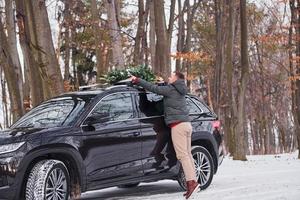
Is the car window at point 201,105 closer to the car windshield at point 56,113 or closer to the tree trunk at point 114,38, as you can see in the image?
the car windshield at point 56,113

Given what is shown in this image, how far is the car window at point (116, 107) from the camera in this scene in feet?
28.3

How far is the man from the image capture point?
29.8 feet

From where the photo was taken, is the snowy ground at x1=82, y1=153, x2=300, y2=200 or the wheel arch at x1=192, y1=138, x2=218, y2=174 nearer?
the snowy ground at x1=82, y1=153, x2=300, y2=200

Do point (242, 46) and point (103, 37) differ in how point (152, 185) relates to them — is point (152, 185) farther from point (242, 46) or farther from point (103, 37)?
point (103, 37)

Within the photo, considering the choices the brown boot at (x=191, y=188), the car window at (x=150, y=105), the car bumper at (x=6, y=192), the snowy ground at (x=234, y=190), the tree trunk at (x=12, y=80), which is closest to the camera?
the car bumper at (x=6, y=192)

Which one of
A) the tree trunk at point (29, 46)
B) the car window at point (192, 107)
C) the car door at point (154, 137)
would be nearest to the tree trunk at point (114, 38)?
the tree trunk at point (29, 46)

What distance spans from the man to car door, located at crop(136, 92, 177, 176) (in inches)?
8.9

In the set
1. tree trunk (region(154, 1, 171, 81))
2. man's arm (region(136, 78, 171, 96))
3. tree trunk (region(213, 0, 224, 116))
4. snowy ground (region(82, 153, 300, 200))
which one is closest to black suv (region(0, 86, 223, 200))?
man's arm (region(136, 78, 171, 96))

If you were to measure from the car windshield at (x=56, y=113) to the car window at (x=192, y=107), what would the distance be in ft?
7.28

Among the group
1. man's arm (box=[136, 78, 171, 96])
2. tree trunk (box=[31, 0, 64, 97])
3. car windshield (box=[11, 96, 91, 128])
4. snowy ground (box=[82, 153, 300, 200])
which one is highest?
tree trunk (box=[31, 0, 64, 97])

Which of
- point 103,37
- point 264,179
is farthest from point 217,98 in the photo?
point 264,179

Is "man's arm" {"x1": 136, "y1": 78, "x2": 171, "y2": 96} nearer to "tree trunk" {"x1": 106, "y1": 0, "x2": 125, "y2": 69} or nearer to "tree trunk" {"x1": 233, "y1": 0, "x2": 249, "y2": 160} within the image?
"tree trunk" {"x1": 106, "y1": 0, "x2": 125, "y2": 69}

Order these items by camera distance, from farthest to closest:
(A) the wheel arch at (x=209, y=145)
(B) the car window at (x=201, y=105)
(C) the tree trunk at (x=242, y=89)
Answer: (C) the tree trunk at (x=242, y=89), (B) the car window at (x=201, y=105), (A) the wheel arch at (x=209, y=145)

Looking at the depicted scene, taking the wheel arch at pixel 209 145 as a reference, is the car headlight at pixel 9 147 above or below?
above
